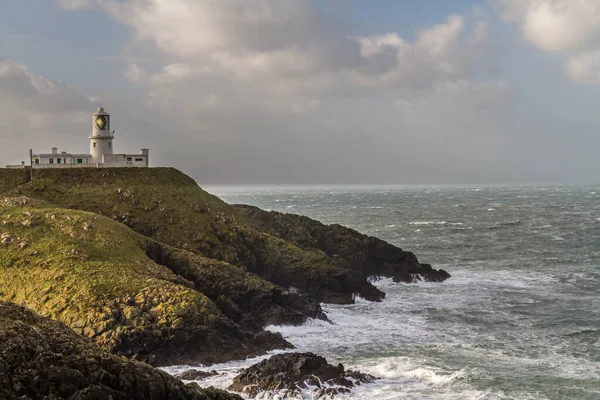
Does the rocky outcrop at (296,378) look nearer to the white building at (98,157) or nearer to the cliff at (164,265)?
the cliff at (164,265)

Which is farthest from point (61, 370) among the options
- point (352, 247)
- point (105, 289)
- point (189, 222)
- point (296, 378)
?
point (352, 247)

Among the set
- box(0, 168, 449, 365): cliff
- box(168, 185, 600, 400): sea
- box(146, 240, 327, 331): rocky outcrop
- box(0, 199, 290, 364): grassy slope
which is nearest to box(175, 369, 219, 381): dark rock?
box(168, 185, 600, 400): sea

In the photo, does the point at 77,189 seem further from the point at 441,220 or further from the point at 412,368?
the point at 441,220

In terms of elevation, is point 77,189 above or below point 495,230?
above

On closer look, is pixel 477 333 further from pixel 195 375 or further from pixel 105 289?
pixel 105 289

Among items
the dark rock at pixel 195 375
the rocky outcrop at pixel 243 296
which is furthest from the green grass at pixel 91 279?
the dark rock at pixel 195 375

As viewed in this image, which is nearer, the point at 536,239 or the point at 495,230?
the point at 536,239

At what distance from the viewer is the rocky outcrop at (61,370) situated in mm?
13164

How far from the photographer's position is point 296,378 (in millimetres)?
25906

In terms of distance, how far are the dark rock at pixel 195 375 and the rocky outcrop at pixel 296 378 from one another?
6.40ft

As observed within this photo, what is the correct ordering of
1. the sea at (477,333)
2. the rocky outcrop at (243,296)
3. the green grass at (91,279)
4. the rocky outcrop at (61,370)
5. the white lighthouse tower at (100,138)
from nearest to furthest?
1. the rocky outcrop at (61,370)
2. the sea at (477,333)
3. the green grass at (91,279)
4. the rocky outcrop at (243,296)
5. the white lighthouse tower at (100,138)

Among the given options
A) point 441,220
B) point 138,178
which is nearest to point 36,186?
point 138,178

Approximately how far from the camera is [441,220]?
11969 centimetres

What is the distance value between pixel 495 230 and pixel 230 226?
204 ft
